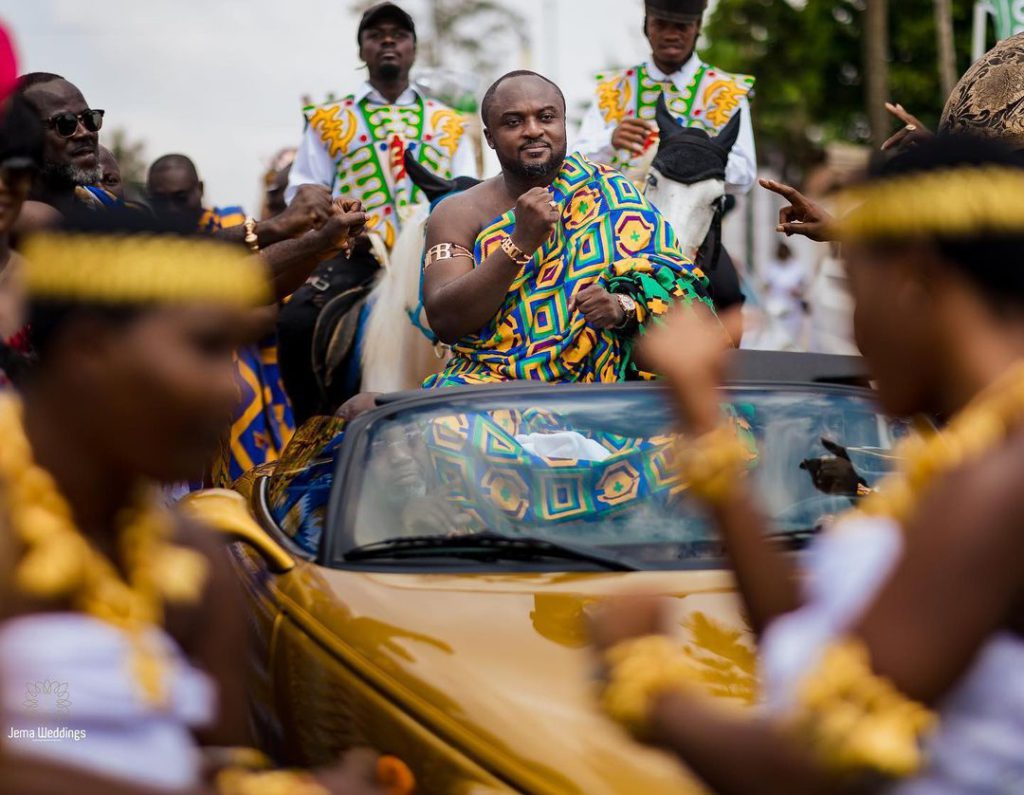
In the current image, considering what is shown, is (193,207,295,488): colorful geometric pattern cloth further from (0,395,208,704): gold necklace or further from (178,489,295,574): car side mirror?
(0,395,208,704): gold necklace

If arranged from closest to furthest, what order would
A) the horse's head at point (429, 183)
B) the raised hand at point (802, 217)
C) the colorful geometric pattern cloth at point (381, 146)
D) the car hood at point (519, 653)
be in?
the car hood at point (519, 653)
the raised hand at point (802, 217)
the horse's head at point (429, 183)
the colorful geometric pattern cloth at point (381, 146)

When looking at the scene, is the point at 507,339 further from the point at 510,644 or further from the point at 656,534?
the point at 510,644

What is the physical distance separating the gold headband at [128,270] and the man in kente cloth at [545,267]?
3.07m

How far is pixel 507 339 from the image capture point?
17.3ft

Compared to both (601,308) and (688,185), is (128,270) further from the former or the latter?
(688,185)

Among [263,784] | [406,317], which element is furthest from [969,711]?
[406,317]

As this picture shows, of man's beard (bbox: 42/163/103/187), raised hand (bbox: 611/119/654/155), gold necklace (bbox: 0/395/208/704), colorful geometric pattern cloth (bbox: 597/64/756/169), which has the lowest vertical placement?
gold necklace (bbox: 0/395/208/704)

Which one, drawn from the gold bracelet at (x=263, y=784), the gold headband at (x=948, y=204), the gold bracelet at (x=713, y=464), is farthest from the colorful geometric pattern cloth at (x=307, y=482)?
the gold headband at (x=948, y=204)

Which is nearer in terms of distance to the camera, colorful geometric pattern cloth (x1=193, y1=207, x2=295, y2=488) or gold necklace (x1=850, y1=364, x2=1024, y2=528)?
gold necklace (x1=850, y1=364, x2=1024, y2=528)

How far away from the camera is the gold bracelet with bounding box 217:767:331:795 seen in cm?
202

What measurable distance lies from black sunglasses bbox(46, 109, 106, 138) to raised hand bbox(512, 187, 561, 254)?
1536mm

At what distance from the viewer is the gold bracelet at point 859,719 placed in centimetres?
168

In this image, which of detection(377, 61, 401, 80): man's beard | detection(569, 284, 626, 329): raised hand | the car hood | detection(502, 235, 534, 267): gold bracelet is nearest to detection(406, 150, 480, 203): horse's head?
detection(502, 235, 534, 267): gold bracelet

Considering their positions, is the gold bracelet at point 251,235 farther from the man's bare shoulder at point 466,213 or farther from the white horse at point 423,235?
the white horse at point 423,235
